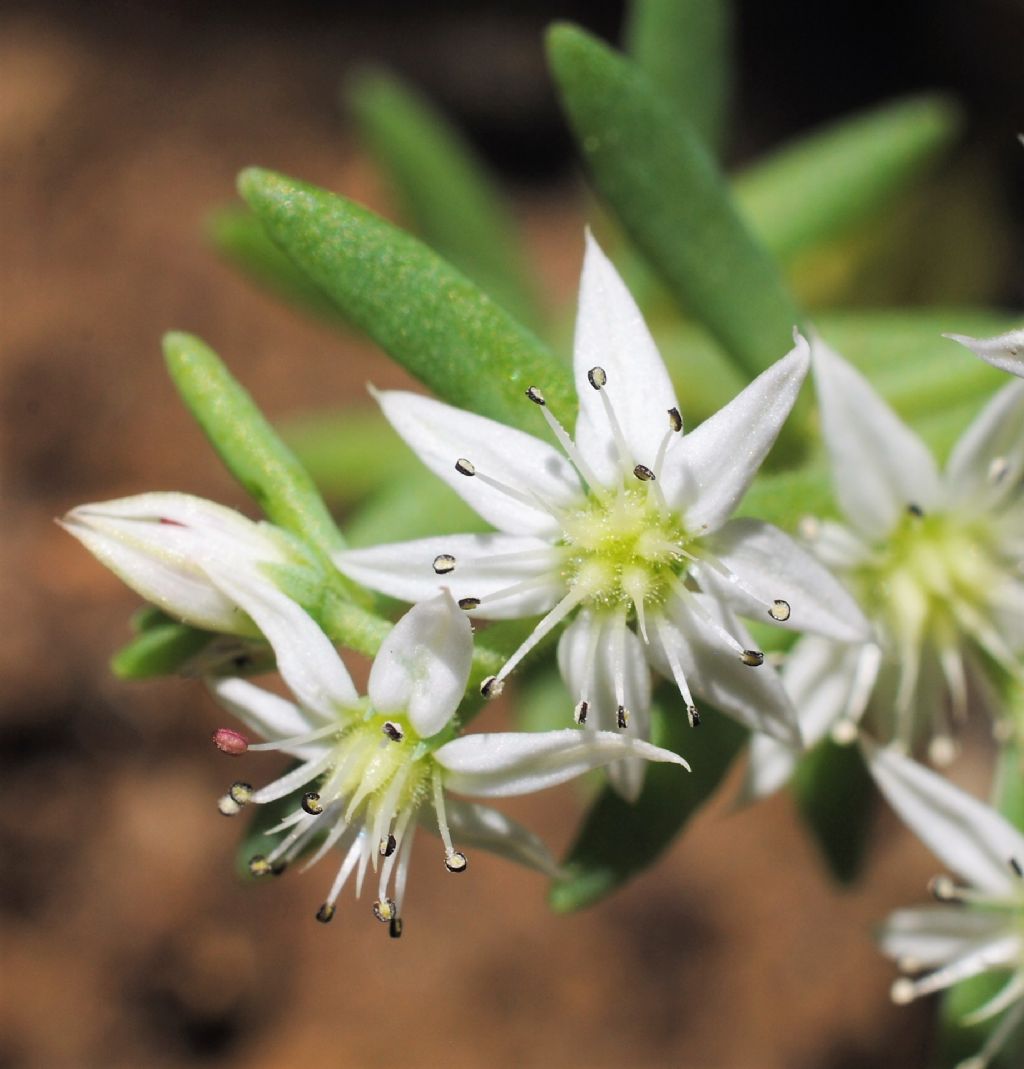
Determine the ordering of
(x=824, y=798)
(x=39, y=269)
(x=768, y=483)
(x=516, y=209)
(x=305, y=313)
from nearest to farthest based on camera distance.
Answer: (x=768, y=483) → (x=824, y=798) → (x=305, y=313) → (x=39, y=269) → (x=516, y=209)

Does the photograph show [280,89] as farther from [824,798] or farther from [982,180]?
[824,798]

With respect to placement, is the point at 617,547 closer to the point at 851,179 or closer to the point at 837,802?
the point at 837,802

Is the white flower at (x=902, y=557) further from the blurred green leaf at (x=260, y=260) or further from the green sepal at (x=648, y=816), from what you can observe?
the blurred green leaf at (x=260, y=260)

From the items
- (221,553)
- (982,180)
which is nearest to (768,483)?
(221,553)

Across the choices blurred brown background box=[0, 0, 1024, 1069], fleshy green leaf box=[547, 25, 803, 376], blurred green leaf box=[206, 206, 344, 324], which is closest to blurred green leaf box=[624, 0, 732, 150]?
fleshy green leaf box=[547, 25, 803, 376]

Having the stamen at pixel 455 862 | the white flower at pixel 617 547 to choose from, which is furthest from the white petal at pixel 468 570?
the stamen at pixel 455 862

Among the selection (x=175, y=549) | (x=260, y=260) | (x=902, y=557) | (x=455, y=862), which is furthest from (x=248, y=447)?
(x=260, y=260)

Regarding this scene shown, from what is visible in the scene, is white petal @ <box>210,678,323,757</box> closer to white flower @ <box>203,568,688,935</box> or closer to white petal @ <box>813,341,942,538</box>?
white flower @ <box>203,568,688,935</box>
